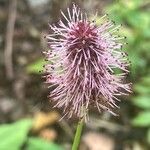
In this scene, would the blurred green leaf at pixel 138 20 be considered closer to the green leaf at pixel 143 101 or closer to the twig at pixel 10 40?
the green leaf at pixel 143 101

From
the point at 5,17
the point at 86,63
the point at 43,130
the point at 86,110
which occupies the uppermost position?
the point at 5,17

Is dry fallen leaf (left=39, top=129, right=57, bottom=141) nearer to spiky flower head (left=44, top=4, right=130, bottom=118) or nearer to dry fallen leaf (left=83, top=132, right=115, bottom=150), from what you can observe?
dry fallen leaf (left=83, top=132, right=115, bottom=150)

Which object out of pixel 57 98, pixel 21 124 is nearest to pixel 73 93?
pixel 57 98

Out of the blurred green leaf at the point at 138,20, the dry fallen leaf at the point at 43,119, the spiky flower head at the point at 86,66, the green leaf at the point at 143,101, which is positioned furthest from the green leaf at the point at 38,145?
the spiky flower head at the point at 86,66

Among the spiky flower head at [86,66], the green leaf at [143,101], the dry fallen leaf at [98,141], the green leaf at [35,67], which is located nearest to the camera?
the spiky flower head at [86,66]

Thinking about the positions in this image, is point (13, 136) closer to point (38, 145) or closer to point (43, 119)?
point (38, 145)

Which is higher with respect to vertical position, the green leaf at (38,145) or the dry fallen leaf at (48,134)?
the green leaf at (38,145)

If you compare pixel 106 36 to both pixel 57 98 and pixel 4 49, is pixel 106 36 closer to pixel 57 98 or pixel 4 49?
pixel 57 98
